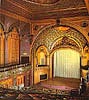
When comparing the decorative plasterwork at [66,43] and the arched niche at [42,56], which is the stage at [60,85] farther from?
the decorative plasterwork at [66,43]

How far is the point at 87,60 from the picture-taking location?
1195cm

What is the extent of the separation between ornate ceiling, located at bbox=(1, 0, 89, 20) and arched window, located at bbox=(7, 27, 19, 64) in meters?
1.33

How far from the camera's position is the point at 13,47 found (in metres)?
10.8

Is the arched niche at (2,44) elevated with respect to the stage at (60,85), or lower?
elevated

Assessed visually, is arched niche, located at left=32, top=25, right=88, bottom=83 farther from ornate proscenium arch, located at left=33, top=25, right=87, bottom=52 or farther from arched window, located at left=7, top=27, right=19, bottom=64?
arched window, located at left=7, top=27, right=19, bottom=64

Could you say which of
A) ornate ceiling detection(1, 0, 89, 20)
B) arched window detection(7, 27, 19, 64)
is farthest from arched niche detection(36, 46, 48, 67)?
ornate ceiling detection(1, 0, 89, 20)

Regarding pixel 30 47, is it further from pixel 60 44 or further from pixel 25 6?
pixel 25 6

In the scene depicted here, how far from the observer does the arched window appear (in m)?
10.4

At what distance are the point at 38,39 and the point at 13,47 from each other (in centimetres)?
248

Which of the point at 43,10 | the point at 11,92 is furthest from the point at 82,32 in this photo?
the point at 11,92

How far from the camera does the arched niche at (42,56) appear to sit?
1334 cm

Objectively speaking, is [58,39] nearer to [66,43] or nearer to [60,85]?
[66,43]

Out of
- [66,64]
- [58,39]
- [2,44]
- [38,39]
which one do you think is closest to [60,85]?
[58,39]

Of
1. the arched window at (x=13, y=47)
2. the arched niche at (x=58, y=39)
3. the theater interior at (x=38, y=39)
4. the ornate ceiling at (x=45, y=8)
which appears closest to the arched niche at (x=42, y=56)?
the theater interior at (x=38, y=39)
